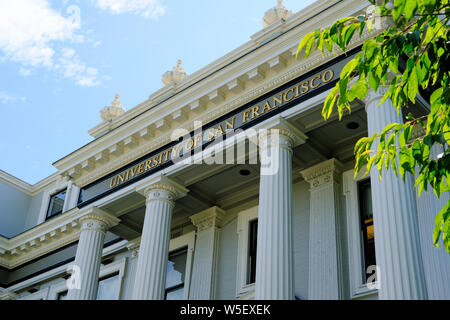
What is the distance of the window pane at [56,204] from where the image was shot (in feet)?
98.0

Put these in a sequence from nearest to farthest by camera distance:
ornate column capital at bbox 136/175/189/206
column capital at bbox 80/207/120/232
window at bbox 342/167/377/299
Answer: window at bbox 342/167/377/299
ornate column capital at bbox 136/175/189/206
column capital at bbox 80/207/120/232

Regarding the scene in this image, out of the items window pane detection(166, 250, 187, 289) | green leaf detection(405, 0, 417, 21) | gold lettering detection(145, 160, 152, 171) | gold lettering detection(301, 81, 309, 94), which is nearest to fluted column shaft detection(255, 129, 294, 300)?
gold lettering detection(301, 81, 309, 94)

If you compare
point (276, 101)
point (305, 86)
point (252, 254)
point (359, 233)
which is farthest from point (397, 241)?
point (252, 254)

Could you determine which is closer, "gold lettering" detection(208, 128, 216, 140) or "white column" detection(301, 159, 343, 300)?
"white column" detection(301, 159, 343, 300)

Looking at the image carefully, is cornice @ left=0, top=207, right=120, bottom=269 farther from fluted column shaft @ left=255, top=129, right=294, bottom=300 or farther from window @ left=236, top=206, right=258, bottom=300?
fluted column shaft @ left=255, top=129, right=294, bottom=300

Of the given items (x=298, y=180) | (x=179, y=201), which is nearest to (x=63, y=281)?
(x=179, y=201)

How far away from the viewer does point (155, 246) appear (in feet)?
56.9

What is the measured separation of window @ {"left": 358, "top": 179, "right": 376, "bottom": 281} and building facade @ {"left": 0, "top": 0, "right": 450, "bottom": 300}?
4cm

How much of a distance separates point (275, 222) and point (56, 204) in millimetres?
18346

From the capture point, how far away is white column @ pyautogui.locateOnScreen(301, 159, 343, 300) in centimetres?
1585

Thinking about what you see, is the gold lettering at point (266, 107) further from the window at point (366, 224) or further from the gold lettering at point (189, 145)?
the window at point (366, 224)

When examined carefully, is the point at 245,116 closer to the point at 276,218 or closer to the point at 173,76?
the point at 276,218

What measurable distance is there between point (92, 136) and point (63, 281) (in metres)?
6.75

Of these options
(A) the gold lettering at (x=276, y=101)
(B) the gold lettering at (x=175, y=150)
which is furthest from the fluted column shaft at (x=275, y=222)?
(B) the gold lettering at (x=175, y=150)
